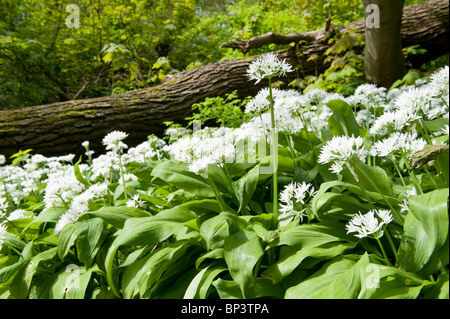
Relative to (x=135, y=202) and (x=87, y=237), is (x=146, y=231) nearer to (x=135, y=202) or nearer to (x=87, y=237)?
(x=87, y=237)

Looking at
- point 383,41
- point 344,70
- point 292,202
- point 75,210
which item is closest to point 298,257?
point 292,202

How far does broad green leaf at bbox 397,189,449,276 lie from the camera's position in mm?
1010

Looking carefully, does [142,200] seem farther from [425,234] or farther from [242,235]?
[425,234]

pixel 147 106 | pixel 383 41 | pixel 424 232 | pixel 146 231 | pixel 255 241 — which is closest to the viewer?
pixel 424 232

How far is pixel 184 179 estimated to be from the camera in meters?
1.59

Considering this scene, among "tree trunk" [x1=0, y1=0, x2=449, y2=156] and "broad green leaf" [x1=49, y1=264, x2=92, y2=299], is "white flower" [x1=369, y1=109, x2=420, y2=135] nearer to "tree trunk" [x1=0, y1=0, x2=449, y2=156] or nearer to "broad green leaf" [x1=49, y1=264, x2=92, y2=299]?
"broad green leaf" [x1=49, y1=264, x2=92, y2=299]

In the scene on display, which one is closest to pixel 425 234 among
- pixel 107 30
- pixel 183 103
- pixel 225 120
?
pixel 225 120

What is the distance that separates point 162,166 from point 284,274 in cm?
80

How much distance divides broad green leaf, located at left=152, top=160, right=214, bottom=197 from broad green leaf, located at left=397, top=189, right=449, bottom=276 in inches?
33.1

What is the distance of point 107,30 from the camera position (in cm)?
785

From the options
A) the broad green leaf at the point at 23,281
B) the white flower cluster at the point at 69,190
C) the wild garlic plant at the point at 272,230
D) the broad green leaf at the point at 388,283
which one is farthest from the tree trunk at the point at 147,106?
the broad green leaf at the point at 388,283

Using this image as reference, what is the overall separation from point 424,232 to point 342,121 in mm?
991

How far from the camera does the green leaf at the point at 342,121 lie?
1.91 meters

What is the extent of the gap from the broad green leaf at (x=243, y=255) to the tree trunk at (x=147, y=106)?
3.84 m
